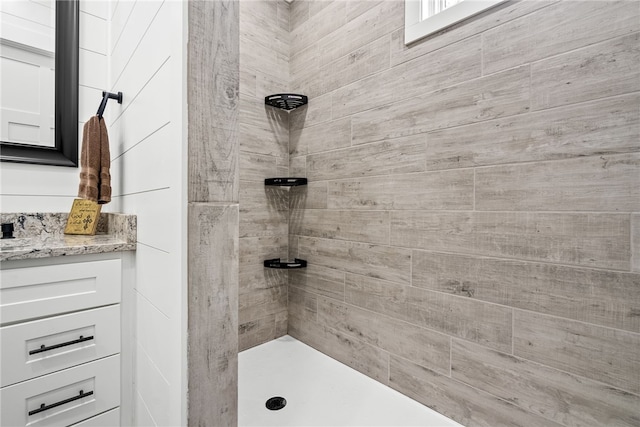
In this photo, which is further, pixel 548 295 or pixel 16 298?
pixel 548 295

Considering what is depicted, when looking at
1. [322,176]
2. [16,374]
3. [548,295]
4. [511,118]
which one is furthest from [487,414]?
[16,374]

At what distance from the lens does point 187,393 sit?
0.73 meters

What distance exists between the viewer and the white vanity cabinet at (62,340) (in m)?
0.91

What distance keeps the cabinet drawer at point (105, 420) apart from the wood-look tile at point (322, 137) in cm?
156

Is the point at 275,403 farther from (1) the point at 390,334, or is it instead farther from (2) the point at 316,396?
(1) the point at 390,334

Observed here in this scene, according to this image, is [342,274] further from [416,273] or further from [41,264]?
[41,264]

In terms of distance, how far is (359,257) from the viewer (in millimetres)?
1741

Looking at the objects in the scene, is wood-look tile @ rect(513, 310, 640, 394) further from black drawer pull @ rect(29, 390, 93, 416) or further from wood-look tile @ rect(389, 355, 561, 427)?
black drawer pull @ rect(29, 390, 93, 416)

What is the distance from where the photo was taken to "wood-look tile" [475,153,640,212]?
0.96 meters

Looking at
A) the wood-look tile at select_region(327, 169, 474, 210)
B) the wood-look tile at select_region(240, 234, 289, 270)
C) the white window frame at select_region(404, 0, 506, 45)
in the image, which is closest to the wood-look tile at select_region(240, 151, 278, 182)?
the wood-look tile at select_region(240, 234, 289, 270)

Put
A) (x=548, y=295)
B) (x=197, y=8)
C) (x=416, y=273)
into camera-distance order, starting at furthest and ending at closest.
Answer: (x=416, y=273) < (x=548, y=295) < (x=197, y=8)

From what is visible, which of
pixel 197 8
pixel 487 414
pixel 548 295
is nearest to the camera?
pixel 197 8

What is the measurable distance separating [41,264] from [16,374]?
32cm

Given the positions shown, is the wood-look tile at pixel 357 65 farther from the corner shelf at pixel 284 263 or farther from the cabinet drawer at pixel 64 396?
the cabinet drawer at pixel 64 396
